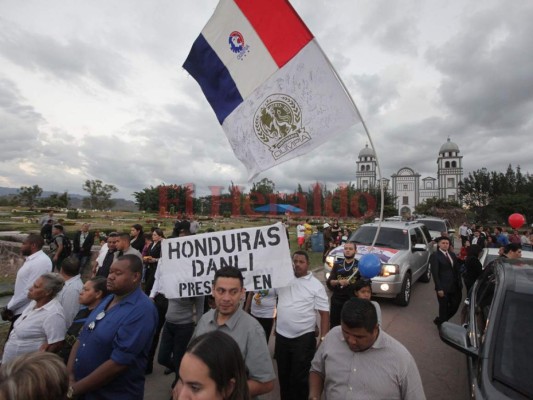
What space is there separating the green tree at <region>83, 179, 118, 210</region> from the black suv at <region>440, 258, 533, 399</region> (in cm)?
6676

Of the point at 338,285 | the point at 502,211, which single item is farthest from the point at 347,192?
the point at 338,285

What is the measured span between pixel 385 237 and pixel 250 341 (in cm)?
633

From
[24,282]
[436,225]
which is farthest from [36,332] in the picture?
[436,225]

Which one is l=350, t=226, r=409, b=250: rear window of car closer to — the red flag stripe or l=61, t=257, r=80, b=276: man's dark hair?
the red flag stripe

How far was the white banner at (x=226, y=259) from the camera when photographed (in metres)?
3.25

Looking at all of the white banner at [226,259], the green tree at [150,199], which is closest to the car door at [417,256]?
the white banner at [226,259]

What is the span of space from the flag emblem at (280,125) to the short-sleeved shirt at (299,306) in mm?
1356

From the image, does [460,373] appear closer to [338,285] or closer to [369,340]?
[338,285]

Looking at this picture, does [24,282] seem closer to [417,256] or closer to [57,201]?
[417,256]

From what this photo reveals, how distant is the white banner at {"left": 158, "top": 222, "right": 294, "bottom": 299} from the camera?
10.7ft

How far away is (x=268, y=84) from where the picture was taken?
11.6 feet

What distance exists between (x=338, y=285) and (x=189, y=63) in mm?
3507

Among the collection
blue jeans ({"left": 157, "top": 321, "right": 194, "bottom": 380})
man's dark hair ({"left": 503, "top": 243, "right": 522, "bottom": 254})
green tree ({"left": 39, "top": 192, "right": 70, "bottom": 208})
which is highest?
green tree ({"left": 39, "top": 192, "right": 70, "bottom": 208})

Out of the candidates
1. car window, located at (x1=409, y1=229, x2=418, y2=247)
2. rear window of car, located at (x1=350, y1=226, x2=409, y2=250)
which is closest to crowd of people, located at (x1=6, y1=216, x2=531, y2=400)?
rear window of car, located at (x1=350, y1=226, x2=409, y2=250)
